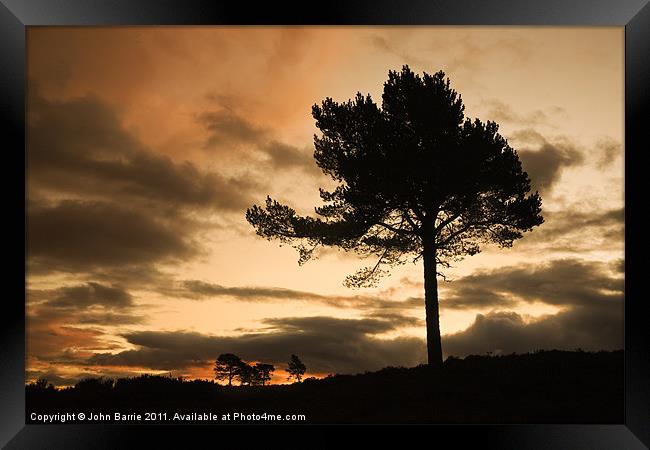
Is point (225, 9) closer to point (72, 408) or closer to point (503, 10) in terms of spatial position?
point (503, 10)

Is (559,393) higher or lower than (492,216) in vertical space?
lower

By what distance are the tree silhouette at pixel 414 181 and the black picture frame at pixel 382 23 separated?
105 inches

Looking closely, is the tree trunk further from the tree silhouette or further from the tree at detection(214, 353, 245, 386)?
the tree at detection(214, 353, 245, 386)

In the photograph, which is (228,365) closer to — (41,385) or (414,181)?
(41,385)

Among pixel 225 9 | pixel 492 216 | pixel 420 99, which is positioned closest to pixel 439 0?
pixel 225 9

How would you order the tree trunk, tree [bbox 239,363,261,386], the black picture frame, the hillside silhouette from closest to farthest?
1. the black picture frame
2. the hillside silhouette
3. tree [bbox 239,363,261,386]
4. the tree trunk

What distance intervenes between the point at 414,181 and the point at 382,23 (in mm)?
4417

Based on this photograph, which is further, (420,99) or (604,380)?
(420,99)

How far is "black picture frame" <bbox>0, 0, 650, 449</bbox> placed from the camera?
7234mm

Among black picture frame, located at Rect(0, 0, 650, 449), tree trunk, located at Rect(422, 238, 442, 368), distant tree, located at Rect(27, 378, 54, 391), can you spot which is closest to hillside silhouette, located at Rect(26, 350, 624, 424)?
distant tree, located at Rect(27, 378, 54, 391)

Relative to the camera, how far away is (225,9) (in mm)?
7285

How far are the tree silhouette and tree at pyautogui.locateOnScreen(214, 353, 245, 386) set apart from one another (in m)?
2.10

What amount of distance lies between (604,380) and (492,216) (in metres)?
4.54

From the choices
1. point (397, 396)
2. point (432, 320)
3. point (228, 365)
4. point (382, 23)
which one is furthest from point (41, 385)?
point (382, 23)
